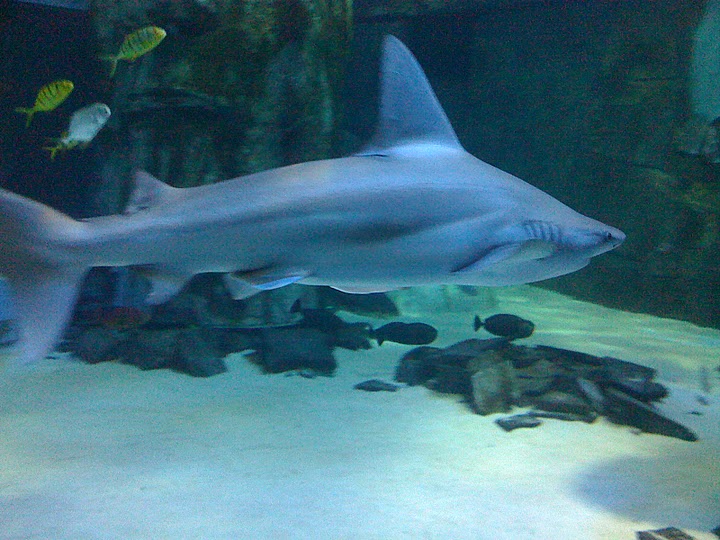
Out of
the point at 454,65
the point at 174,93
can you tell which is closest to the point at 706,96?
the point at 454,65

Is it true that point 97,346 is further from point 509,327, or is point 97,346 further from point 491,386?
point 509,327

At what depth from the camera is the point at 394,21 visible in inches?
533

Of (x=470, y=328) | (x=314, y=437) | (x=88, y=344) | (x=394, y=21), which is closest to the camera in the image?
(x=314, y=437)

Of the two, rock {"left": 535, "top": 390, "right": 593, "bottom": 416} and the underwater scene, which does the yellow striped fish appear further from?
rock {"left": 535, "top": 390, "right": 593, "bottom": 416}

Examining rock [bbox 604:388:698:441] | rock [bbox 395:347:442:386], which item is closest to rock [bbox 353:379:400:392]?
rock [bbox 395:347:442:386]

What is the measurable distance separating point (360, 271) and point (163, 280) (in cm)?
82

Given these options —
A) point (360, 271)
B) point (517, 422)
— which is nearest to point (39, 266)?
point (360, 271)

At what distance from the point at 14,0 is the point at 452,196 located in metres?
10.1

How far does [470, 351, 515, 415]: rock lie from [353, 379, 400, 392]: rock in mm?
968

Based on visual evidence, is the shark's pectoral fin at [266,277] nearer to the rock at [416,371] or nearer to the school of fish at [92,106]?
the rock at [416,371]

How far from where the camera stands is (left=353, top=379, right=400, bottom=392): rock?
20.6 ft

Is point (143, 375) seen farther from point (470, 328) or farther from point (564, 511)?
point (470, 328)

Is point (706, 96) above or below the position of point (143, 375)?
above

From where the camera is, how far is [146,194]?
226 centimetres
